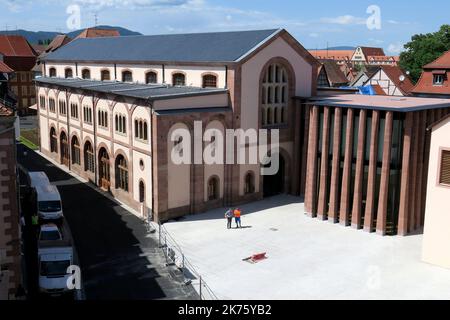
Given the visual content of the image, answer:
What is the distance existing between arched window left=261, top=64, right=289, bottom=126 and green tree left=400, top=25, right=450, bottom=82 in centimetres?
5415

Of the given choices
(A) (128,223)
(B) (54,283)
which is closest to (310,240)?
(A) (128,223)

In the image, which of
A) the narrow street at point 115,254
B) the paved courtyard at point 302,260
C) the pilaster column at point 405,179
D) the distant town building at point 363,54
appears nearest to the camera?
the narrow street at point 115,254

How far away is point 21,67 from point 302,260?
84.3 meters

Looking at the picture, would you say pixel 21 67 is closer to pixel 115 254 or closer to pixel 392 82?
pixel 392 82

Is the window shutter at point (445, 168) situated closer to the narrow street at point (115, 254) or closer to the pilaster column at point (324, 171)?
the pilaster column at point (324, 171)

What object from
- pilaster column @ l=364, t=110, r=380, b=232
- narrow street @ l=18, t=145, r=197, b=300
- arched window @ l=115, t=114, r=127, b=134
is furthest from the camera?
arched window @ l=115, t=114, r=127, b=134

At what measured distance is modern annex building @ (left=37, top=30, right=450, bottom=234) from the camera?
34.1m

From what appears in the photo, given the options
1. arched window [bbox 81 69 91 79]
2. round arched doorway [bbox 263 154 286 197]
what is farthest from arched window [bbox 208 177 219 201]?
arched window [bbox 81 69 91 79]

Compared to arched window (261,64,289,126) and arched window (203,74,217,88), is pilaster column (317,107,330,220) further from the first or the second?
arched window (203,74,217,88)

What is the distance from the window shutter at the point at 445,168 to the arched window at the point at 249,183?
17.2 meters

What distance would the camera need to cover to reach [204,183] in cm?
3872

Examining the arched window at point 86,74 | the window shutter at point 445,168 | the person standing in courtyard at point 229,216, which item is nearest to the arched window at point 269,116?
the person standing in courtyard at point 229,216

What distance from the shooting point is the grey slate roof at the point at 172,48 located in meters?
41.5

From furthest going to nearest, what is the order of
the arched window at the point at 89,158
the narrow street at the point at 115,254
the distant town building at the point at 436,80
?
the distant town building at the point at 436,80 < the arched window at the point at 89,158 < the narrow street at the point at 115,254
